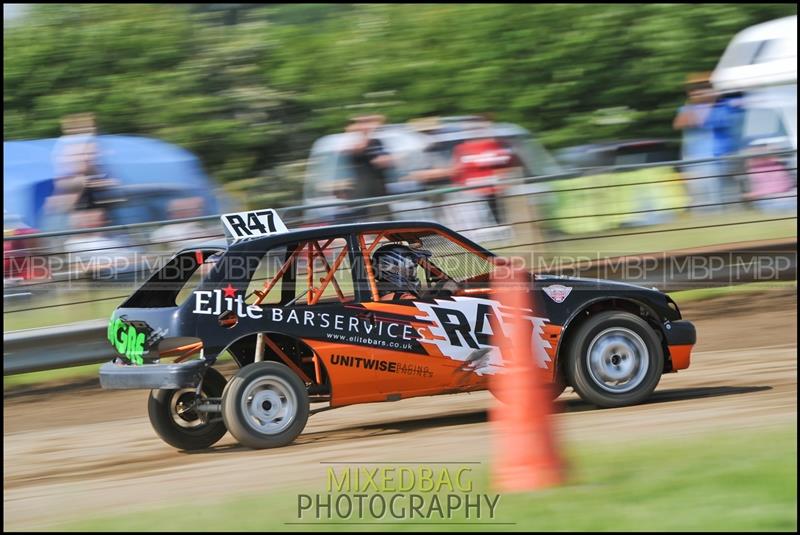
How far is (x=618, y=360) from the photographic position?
26.6ft

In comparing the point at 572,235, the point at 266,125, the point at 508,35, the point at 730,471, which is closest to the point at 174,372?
the point at 730,471

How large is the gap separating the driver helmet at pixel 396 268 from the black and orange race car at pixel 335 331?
5 cm

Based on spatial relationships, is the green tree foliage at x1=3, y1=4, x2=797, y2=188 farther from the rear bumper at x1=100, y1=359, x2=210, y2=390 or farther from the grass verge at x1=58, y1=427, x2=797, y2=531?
the grass verge at x1=58, y1=427, x2=797, y2=531

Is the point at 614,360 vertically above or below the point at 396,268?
below

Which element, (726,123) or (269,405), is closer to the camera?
(269,405)

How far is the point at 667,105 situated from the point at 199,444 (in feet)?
49.0

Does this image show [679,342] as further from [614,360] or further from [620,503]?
[620,503]

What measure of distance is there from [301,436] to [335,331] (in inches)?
42.5

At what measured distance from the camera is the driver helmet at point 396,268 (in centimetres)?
779

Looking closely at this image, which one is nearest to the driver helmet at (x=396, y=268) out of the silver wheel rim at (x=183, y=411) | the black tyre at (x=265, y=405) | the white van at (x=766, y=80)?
the black tyre at (x=265, y=405)

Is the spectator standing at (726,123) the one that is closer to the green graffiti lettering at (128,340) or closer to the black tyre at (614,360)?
the black tyre at (614,360)

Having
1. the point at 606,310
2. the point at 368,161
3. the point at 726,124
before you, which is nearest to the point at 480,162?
the point at 368,161

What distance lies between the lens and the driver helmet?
7785 mm

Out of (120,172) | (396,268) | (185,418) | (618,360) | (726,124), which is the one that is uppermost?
(726,124)
